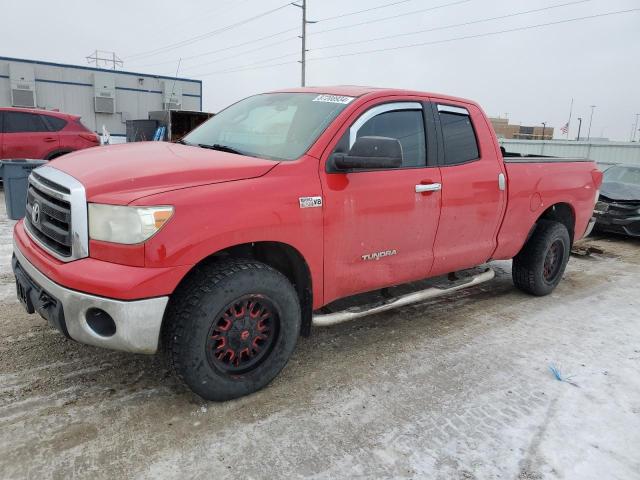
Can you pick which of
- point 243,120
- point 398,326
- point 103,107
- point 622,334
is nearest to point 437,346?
point 398,326

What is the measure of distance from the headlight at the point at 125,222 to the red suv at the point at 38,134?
916cm

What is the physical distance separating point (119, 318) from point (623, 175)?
33.8 feet

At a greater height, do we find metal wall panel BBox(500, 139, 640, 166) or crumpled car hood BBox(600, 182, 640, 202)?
metal wall panel BBox(500, 139, 640, 166)

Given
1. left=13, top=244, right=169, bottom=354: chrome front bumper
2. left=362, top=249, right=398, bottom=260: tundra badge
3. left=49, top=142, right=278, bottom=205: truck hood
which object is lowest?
left=13, top=244, right=169, bottom=354: chrome front bumper

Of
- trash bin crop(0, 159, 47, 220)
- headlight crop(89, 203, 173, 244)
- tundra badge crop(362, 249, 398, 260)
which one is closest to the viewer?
headlight crop(89, 203, 173, 244)

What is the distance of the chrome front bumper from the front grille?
22 cm

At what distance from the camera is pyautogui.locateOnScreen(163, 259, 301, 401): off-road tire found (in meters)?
2.56

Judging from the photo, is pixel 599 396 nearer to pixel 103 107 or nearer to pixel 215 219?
pixel 215 219

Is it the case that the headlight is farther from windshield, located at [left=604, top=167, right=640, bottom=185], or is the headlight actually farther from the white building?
the white building

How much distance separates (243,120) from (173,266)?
1.66 metres

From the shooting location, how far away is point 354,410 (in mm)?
2859

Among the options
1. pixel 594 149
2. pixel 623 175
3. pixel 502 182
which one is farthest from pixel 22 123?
pixel 594 149

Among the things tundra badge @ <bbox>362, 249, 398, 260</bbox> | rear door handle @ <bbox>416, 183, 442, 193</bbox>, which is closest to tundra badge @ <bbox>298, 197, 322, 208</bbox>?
tundra badge @ <bbox>362, 249, 398, 260</bbox>

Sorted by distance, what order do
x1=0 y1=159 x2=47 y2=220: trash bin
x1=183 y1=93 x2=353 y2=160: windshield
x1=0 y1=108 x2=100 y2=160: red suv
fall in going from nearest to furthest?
x1=183 y1=93 x2=353 y2=160: windshield → x1=0 y1=159 x2=47 y2=220: trash bin → x1=0 y1=108 x2=100 y2=160: red suv
